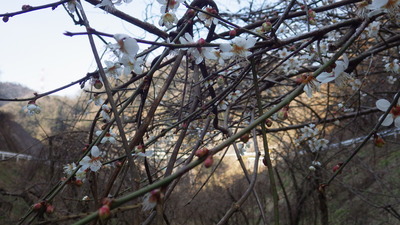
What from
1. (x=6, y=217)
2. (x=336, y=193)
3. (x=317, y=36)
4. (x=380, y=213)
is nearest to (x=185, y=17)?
(x=317, y=36)

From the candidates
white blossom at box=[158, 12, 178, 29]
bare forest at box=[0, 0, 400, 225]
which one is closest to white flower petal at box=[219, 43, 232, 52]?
bare forest at box=[0, 0, 400, 225]

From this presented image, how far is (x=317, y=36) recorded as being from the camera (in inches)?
42.7

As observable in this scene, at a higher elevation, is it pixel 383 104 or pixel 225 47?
pixel 225 47

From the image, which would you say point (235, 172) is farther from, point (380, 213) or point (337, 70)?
point (337, 70)

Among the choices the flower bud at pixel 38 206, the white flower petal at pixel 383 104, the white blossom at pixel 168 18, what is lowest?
the white flower petal at pixel 383 104

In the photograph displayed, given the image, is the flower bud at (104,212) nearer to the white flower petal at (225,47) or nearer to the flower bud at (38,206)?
the flower bud at (38,206)

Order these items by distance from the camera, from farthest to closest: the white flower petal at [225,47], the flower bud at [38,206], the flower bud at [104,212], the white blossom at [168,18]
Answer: the white blossom at [168,18]
the white flower petal at [225,47]
the flower bud at [38,206]
the flower bud at [104,212]

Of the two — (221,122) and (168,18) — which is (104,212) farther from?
(221,122)

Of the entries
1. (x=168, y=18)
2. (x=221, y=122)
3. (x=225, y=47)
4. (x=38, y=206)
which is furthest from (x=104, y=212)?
(x=221, y=122)

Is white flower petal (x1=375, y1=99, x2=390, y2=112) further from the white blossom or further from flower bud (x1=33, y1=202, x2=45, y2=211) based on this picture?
flower bud (x1=33, y1=202, x2=45, y2=211)

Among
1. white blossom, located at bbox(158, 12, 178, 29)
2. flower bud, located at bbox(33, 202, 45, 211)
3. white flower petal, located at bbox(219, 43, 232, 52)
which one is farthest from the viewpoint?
white blossom, located at bbox(158, 12, 178, 29)

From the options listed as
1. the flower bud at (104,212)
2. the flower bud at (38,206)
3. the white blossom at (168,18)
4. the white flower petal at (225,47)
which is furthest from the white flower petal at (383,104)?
the flower bud at (38,206)

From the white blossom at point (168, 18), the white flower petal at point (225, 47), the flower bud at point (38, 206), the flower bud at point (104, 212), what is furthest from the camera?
the white blossom at point (168, 18)

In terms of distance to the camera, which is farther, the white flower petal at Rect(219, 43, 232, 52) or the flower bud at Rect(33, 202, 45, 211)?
the white flower petal at Rect(219, 43, 232, 52)
